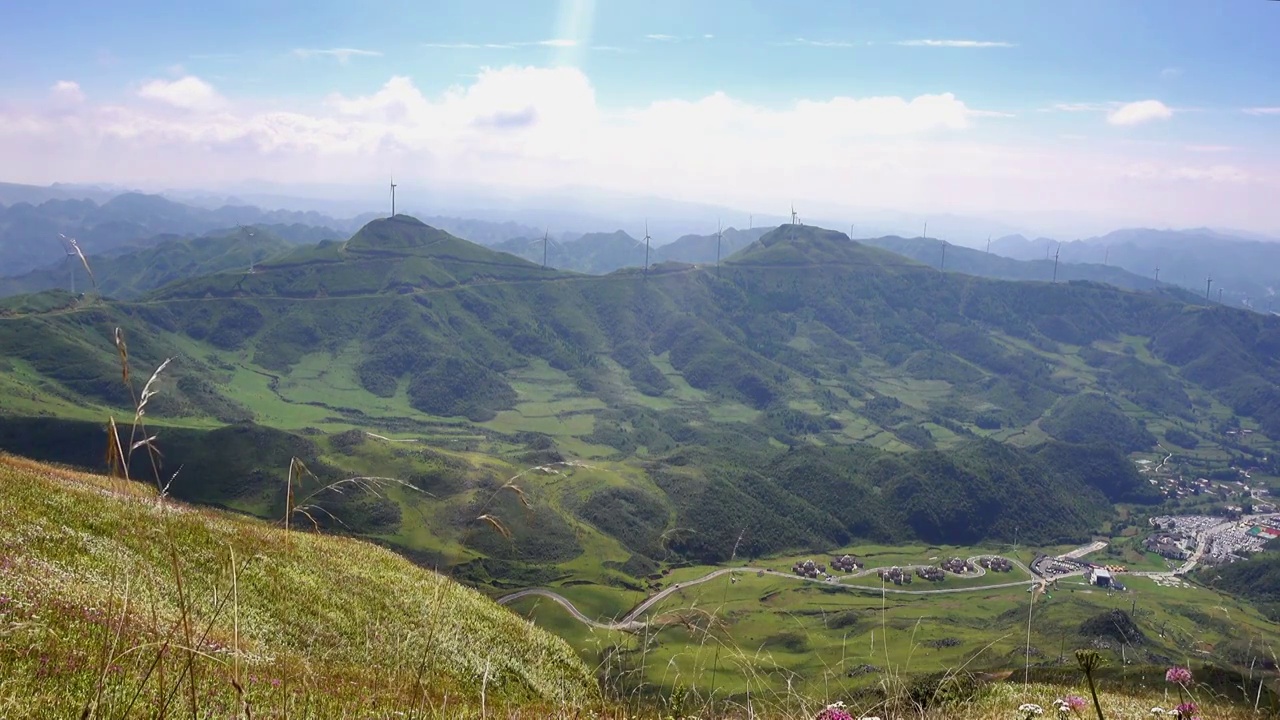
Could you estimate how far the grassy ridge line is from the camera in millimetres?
6891

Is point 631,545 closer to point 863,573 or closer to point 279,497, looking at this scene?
point 863,573

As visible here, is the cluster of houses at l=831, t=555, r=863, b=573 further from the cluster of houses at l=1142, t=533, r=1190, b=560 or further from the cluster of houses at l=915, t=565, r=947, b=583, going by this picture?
the cluster of houses at l=1142, t=533, r=1190, b=560

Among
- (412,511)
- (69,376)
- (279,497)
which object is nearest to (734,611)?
(412,511)

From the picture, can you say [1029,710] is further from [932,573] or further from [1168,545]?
[1168,545]

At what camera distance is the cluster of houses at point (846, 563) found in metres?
129

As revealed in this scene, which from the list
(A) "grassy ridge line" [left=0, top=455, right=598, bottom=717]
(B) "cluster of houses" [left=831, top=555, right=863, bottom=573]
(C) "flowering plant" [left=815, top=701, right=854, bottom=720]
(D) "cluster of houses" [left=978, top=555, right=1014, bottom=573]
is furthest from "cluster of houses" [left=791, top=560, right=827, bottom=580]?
(C) "flowering plant" [left=815, top=701, right=854, bottom=720]

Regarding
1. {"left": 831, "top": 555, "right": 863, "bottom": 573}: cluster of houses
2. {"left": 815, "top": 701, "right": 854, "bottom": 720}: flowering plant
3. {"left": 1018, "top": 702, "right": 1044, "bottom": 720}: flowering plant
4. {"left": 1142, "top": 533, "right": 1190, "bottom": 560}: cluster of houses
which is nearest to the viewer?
{"left": 815, "top": 701, "right": 854, "bottom": 720}: flowering plant

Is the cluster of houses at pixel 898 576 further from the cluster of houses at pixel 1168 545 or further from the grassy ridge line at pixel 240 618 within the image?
the grassy ridge line at pixel 240 618

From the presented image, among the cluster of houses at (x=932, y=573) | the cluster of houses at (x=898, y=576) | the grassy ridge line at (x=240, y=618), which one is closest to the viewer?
the grassy ridge line at (x=240, y=618)

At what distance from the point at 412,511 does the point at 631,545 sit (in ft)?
121

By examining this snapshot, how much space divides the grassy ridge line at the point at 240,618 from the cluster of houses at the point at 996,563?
5490 inches

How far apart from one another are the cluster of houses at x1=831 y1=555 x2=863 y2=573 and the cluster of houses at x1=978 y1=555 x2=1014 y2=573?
86.7 feet

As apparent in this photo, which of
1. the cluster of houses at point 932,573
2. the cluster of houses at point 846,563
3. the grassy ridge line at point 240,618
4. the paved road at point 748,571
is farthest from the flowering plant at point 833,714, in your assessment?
the cluster of houses at point 932,573

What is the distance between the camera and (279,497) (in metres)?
111
